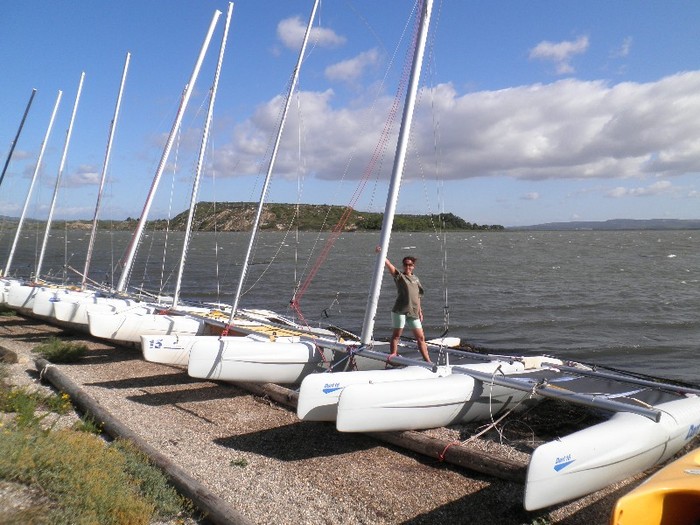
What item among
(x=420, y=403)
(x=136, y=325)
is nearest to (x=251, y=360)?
(x=420, y=403)

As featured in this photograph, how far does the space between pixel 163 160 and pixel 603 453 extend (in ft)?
47.9

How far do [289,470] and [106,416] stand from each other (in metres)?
2.93

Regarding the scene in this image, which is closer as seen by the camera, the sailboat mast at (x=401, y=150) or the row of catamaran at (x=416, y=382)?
the row of catamaran at (x=416, y=382)

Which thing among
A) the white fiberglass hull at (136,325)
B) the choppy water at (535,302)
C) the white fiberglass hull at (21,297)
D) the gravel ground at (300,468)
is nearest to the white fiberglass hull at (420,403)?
the gravel ground at (300,468)

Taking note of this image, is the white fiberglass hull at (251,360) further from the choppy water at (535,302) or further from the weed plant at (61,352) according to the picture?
the weed plant at (61,352)

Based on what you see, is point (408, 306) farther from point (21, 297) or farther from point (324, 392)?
point (21, 297)

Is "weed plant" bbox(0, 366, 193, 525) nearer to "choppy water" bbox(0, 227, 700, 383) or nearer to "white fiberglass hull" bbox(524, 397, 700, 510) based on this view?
"white fiberglass hull" bbox(524, 397, 700, 510)

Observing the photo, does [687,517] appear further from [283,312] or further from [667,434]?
[283,312]

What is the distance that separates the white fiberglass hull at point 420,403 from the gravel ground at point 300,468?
0.44m

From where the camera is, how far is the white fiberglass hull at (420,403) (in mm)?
7523

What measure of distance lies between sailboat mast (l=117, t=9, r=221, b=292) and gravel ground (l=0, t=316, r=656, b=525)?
5155 mm

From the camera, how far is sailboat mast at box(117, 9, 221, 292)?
1603 cm

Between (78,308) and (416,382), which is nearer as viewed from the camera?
(416,382)

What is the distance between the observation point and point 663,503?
5055mm
